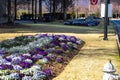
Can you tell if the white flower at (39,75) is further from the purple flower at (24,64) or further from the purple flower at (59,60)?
the purple flower at (59,60)

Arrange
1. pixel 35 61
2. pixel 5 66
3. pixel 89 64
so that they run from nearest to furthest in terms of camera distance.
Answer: pixel 5 66
pixel 35 61
pixel 89 64

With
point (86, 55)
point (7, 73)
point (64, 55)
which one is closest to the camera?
point (7, 73)

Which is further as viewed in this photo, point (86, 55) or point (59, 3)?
point (59, 3)

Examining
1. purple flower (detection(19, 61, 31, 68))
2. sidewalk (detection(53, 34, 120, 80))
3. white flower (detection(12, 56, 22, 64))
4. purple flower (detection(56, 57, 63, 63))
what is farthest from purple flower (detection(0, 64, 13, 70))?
purple flower (detection(56, 57, 63, 63))

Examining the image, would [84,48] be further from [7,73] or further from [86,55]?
[7,73]

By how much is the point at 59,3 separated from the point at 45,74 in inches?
1994


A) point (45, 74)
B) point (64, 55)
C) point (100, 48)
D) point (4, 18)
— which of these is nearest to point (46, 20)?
point (4, 18)

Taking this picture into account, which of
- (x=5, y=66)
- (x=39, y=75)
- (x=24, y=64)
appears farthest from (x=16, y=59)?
(x=39, y=75)

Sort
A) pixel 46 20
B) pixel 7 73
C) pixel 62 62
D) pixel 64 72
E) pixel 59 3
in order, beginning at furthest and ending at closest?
pixel 59 3 → pixel 46 20 → pixel 62 62 → pixel 64 72 → pixel 7 73

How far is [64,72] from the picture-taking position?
11297 millimetres

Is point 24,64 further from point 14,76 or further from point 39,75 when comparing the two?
point 14,76

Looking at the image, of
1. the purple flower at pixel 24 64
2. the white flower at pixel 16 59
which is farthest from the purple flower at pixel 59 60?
the purple flower at pixel 24 64

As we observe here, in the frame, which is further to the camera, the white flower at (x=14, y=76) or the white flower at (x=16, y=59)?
the white flower at (x=16, y=59)

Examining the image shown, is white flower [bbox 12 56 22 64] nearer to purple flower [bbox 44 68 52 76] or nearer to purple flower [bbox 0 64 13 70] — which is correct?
purple flower [bbox 0 64 13 70]
